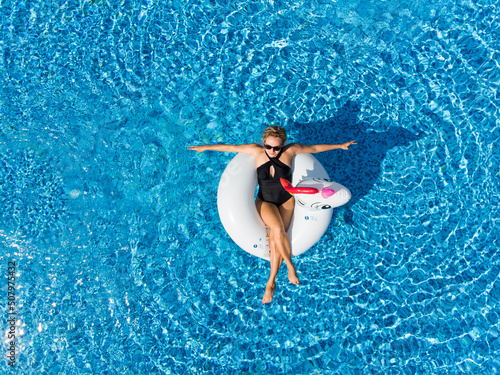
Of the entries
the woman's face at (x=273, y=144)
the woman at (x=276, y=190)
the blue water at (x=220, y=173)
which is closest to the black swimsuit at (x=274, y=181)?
the woman at (x=276, y=190)

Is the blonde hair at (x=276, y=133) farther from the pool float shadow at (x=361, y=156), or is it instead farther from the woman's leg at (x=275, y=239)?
the pool float shadow at (x=361, y=156)

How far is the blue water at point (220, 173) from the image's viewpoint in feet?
13.2

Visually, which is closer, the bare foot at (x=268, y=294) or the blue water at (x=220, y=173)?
the bare foot at (x=268, y=294)

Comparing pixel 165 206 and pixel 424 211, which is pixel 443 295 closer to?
pixel 424 211

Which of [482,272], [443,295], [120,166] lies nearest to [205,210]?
[120,166]

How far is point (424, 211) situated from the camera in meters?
4.05

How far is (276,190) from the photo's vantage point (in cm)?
364

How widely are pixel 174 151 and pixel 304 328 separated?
2373 mm

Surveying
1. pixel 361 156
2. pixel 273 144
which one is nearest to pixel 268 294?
pixel 273 144

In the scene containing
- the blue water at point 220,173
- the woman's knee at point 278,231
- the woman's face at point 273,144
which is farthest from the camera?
the blue water at point 220,173

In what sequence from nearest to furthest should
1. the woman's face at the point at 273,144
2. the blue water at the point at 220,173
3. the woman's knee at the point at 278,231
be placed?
1. the woman's face at the point at 273,144
2. the woman's knee at the point at 278,231
3. the blue water at the point at 220,173

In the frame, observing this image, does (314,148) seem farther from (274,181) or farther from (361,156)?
A: (361,156)

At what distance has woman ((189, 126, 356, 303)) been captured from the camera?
351cm

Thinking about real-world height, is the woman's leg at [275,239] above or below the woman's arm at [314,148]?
below
